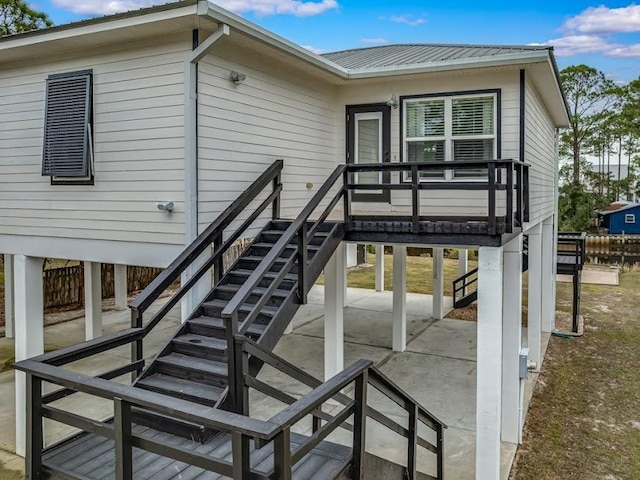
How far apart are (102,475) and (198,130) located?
352 cm

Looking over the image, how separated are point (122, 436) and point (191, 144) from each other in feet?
11.0

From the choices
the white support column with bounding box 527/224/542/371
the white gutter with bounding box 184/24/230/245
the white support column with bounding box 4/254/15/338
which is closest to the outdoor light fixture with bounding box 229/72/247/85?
the white gutter with bounding box 184/24/230/245

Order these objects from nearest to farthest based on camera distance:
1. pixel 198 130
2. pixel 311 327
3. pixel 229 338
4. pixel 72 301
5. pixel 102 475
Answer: pixel 102 475, pixel 229 338, pixel 198 130, pixel 311 327, pixel 72 301

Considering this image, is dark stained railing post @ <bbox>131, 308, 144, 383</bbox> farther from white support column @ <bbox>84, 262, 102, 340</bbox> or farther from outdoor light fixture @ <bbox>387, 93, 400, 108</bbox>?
white support column @ <bbox>84, 262, 102, 340</bbox>

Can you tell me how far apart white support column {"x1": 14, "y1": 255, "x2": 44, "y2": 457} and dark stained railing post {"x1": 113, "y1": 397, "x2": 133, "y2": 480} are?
4.78 meters

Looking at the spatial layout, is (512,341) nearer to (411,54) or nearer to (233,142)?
(233,142)

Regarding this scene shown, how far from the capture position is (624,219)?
3067 centimetres

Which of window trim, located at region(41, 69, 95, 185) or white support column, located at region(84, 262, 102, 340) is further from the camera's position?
white support column, located at region(84, 262, 102, 340)

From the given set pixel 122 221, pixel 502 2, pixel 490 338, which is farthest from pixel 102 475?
pixel 502 2

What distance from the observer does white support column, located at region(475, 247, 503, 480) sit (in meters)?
5.96

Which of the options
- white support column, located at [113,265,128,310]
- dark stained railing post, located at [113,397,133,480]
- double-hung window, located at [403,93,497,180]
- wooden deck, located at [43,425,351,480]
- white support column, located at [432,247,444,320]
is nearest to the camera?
dark stained railing post, located at [113,397,133,480]

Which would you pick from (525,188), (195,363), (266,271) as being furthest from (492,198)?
(195,363)

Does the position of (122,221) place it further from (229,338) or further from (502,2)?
(502,2)

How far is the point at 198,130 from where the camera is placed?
5.75 metres
